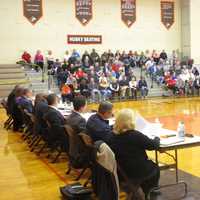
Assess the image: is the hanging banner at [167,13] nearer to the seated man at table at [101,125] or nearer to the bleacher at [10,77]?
the bleacher at [10,77]

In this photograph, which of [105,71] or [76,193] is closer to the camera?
[76,193]

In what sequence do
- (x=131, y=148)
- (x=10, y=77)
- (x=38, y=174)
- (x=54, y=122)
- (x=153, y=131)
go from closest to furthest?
1. (x=131, y=148)
2. (x=153, y=131)
3. (x=38, y=174)
4. (x=54, y=122)
5. (x=10, y=77)

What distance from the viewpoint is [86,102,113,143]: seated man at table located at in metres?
4.18

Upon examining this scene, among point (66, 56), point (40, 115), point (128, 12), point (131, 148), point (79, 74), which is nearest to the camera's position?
point (131, 148)

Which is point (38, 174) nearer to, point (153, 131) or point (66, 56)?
point (153, 131)

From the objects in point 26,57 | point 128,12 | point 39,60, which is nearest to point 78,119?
point 39,60

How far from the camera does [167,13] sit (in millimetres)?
21172

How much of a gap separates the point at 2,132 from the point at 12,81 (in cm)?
747

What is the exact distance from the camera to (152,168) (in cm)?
364

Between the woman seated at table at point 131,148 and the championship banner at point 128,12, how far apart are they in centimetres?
1717

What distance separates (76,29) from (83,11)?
1.04m

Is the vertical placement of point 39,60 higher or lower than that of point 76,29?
lower

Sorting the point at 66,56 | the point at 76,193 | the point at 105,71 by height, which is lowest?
the point at 76,193

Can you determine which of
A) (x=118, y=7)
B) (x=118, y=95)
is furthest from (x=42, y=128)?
(x=118, y=7)
